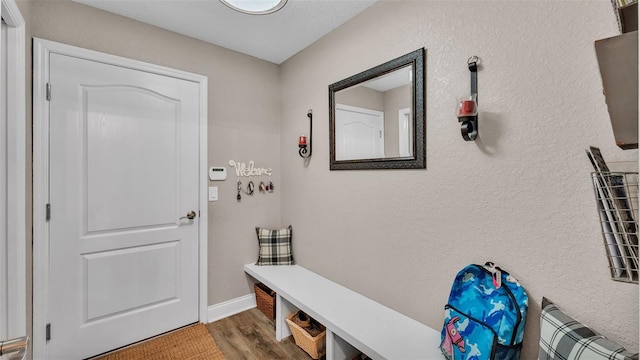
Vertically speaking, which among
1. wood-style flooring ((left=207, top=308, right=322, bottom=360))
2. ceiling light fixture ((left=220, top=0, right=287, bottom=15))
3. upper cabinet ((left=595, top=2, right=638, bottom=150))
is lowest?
wood-style flooring ((left=207, top=308, right=322, bottom=360))

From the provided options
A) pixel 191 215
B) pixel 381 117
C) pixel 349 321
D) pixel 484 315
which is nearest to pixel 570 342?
pixel 484 315

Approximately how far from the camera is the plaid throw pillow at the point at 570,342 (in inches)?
34.8

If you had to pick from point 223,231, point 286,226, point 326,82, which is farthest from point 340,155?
point 223,231

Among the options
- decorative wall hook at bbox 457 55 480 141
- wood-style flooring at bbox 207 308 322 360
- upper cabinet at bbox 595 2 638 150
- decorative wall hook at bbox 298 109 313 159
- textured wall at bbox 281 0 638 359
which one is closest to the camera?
upper cabinet at bbox 595 2 638 150

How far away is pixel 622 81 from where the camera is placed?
23.8 inches

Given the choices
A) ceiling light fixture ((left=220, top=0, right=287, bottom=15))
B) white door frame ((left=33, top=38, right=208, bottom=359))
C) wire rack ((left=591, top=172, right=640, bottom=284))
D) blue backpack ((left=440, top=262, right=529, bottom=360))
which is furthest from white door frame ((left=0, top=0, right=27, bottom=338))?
wire rack ((left=591, top=172, right=640, bottom=284))

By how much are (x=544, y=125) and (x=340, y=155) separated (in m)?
1.22

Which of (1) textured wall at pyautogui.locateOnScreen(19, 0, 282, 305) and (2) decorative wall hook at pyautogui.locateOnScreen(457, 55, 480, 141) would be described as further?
(1) textured wall at pyautogui.locateOnScreen(19, 0, 282, 305)

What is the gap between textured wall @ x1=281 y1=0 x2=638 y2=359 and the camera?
3.44ft

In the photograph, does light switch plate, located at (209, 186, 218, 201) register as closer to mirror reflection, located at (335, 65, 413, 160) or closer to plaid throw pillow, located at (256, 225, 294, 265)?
plaid throw pillow, located at (256, 225, 294, 265)

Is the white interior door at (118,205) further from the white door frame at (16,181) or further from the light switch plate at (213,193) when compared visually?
the white door frame at (16,181)

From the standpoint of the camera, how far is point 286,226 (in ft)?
8.91

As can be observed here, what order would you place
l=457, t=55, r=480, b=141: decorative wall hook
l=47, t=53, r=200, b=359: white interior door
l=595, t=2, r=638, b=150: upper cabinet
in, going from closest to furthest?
l=595, t=2, r=638, b=150: upper cabinet
l=457, t=55, r=480, b=141: decorative wall hook
l=47, t=53, r=200, b=359: white interior door

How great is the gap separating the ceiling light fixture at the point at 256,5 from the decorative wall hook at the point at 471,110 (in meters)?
0.99
